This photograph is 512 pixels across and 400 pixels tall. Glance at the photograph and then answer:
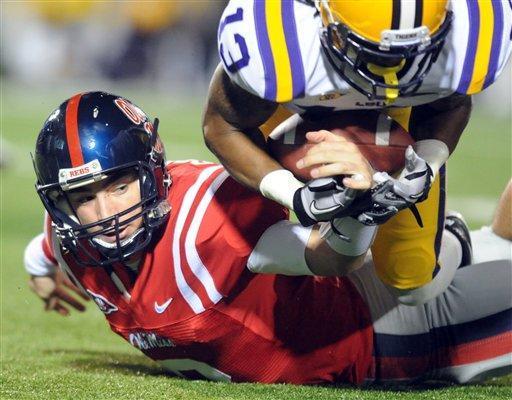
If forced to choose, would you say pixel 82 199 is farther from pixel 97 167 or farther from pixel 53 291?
pixel 53 291

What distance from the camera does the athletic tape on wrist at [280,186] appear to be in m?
2.87

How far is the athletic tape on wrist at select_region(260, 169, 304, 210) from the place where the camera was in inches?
113

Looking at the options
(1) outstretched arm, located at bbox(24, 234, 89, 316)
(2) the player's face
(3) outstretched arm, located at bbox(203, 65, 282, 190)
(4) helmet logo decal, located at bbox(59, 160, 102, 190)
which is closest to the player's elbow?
(3) outstretched arm, located at bbox(203, 65, 282, 190)

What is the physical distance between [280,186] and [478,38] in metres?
0.62

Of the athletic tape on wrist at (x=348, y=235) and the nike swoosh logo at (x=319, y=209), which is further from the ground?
the nike swoosh logo at (x=319, y=209)

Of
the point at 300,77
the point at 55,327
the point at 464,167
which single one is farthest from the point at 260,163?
the point at 464,167

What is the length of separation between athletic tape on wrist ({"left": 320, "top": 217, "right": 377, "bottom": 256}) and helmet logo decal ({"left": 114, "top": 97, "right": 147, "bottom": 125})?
667mm

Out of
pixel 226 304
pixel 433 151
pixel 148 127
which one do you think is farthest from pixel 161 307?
pixel 433 151

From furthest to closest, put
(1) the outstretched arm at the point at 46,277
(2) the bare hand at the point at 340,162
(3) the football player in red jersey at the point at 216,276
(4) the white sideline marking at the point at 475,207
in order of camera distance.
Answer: (4) the white sideline marking at the point at 475,207
(1) the outstretched arm at the point at 46,277
(3) the football player in red jersey at the point at 216,276
(2) the bare hand at the point at 340,162

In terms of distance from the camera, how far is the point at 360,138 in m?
2.97

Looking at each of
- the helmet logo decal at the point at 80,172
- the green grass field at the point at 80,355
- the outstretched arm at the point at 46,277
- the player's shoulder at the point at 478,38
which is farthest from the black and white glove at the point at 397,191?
the outstretched arm at the point at 46,277

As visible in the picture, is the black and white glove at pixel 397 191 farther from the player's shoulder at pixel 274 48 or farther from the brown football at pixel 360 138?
the player's shoulder at pixel 274 48

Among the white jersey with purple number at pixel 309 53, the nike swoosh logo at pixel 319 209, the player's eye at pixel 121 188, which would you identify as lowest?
the player's eye at pixel 121 188

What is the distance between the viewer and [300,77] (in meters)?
2.88
